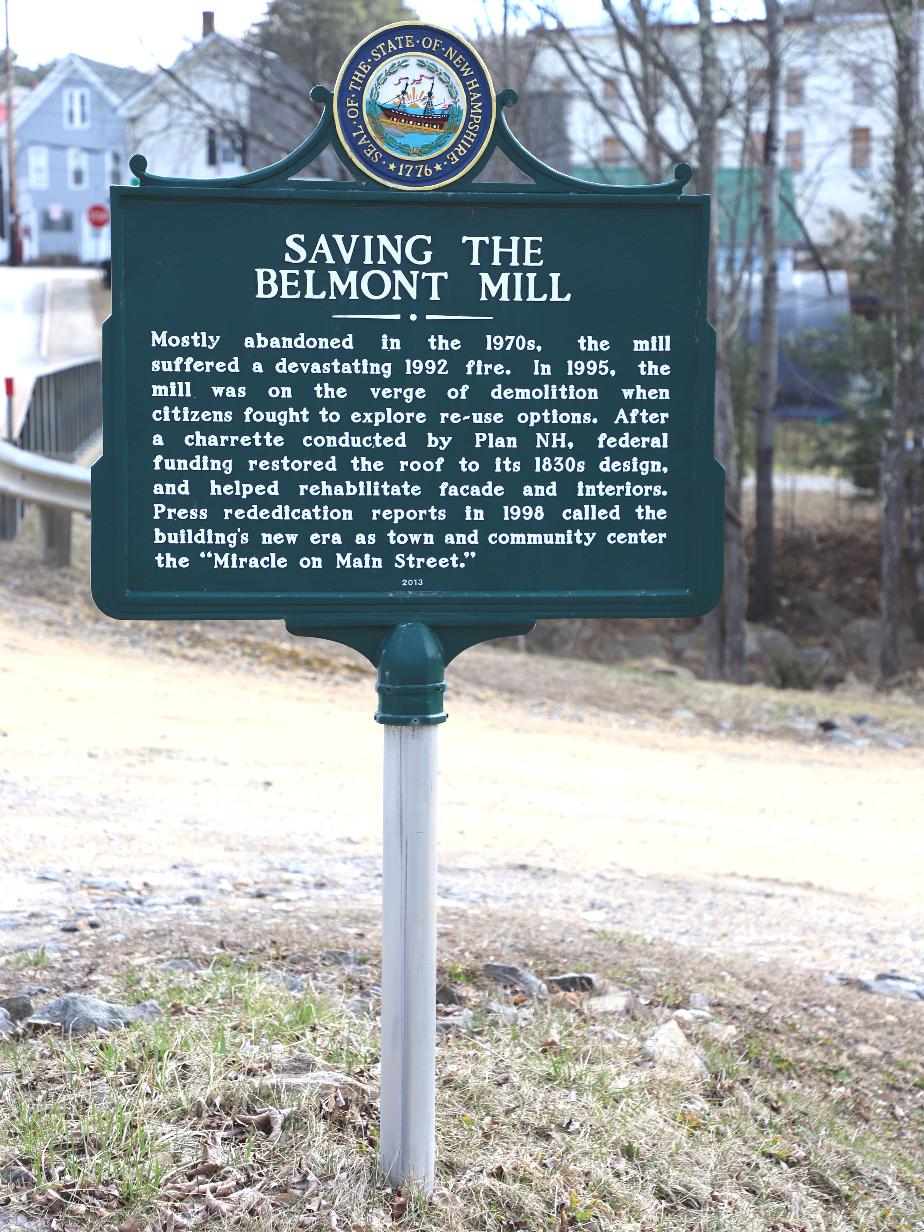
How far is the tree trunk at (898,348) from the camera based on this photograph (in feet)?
66.2

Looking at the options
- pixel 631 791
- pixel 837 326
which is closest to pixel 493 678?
pixel 631 791

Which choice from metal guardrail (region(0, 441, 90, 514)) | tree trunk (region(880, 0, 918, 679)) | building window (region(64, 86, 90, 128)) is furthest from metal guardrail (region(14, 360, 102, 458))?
building window (region(64, 86, 90, 128))

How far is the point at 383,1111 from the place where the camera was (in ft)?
12.1

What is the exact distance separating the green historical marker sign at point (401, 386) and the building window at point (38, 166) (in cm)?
6580

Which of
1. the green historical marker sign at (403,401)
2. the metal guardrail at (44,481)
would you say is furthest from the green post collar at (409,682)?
the metal guardrail at (44,481)

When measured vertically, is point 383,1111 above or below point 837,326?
below

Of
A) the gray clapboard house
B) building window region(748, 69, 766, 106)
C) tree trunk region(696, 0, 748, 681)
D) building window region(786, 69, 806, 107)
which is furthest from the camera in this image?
the gray clapboard house

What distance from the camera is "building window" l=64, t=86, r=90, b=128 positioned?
209ft

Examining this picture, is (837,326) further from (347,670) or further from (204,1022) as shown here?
(204,1022)

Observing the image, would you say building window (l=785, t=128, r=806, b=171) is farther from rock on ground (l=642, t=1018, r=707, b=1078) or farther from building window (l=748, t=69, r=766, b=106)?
rock on ground (l=642, t=1018, r=707, b=1078)

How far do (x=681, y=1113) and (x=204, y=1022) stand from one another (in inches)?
57.4

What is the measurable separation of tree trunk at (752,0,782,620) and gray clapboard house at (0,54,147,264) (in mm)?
44377

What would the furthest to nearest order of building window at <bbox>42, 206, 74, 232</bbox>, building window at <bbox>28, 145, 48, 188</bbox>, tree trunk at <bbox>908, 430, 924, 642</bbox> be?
building window at <bbox>28, 145, 48, 188</bbox> → building window at <bbox>42, 206, 74, 232</bbox> → tree trunk at <bbox>908, 430, 924, 642</bbox>

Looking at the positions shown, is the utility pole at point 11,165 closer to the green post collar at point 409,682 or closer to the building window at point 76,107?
the building window at point 76,107
